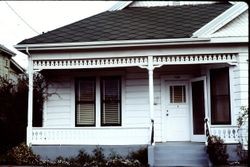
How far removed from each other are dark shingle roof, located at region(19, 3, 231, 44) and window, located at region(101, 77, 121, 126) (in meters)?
1.83

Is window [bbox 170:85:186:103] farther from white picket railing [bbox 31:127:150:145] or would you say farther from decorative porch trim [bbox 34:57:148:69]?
white picket railing [bbox 31:127:150:145]

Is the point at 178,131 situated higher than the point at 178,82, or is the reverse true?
the point at 178,82

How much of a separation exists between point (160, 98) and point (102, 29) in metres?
3.40

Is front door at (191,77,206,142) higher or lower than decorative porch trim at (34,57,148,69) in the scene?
lower

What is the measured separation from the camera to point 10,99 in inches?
546

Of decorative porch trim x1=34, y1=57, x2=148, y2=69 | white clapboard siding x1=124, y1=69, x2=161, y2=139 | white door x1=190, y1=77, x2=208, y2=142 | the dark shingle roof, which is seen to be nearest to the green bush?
white clapboard siding x1=124, y1=69, x2=161, y2=139

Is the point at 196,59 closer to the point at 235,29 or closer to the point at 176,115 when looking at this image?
the point at 235,29

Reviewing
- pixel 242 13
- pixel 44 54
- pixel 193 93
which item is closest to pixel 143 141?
pixel 193 93

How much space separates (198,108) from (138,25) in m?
3.88

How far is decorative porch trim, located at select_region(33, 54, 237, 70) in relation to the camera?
11.6 m

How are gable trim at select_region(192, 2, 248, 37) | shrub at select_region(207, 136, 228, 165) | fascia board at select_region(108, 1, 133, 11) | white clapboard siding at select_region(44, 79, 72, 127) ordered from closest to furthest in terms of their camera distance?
shrub at select_region(207, 136, 228, 165) < gable trim at select_region(192, 2, 248, 37) < white clapboard siding at select_region(44, 79, 72, 127) < fascia board at select_region(108, 1, 133, 11)

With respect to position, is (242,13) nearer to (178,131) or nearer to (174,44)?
(174,44)

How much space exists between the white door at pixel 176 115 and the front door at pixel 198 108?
27cm

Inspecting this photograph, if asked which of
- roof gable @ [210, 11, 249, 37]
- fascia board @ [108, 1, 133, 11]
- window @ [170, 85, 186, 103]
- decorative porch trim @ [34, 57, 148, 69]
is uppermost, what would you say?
fascia board @ [108, 1, 133, 11]
